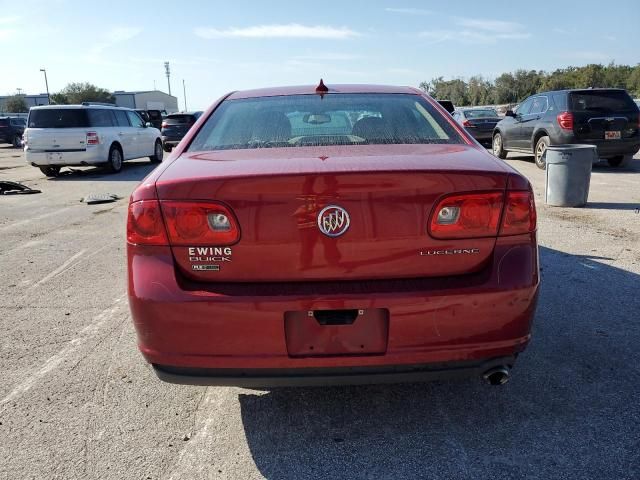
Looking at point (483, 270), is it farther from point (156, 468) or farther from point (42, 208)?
point (42, 208)

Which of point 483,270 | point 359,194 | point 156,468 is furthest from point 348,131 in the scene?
point 156,468

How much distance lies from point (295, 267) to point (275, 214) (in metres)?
0.23

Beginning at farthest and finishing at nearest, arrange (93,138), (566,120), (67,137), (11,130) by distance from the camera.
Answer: (11,130) < (93,138) < (67,137) < (566,120)

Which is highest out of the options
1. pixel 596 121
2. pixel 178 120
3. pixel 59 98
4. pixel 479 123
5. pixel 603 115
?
pixel 59 98

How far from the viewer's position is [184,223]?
2.19 meters

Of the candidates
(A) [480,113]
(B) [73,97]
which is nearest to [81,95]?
(B) [73,97]

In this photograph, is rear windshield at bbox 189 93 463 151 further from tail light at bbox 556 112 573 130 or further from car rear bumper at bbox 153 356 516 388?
tail light at bbox 556 112 573 130

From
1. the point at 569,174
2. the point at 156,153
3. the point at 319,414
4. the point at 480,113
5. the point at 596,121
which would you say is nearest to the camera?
the point at 319,414

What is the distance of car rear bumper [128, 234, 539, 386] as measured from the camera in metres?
2.15

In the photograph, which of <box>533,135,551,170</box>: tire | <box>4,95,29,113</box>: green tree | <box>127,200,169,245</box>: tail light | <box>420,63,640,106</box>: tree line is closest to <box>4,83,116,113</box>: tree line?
<box>4,95,29,113</box>: green tree

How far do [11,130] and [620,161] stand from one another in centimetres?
2881

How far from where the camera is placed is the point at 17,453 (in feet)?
8.10

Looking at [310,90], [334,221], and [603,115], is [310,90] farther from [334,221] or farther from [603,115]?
[603,115]

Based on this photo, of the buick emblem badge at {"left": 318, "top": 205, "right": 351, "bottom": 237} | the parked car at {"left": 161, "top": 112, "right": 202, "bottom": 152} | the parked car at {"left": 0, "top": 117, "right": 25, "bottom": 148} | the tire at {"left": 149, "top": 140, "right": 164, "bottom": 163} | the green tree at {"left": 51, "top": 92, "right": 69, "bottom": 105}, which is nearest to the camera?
the buick emblem badge at {"left": 318, "top": 205, "right": 351, "bottom": 237}
